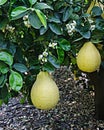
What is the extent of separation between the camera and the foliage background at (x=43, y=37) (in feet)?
3.67

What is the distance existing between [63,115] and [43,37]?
6.01 ft

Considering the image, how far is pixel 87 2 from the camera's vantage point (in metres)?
1.51

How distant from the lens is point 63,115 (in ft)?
9.72

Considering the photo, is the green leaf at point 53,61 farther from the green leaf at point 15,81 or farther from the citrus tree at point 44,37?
the green leaf at point 15,81

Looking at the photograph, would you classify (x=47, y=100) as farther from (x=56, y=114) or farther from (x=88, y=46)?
(x=56, y=114)

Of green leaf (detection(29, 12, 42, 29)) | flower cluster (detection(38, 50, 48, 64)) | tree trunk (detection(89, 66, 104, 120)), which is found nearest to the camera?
green leaf (detection(29, 12, 42, 29))

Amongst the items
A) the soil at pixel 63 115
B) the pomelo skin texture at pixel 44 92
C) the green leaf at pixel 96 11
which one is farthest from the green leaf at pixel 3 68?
the soil at pixel 63 115

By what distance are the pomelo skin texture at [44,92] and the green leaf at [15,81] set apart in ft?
0.38

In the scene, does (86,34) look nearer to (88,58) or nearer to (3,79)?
(88,58)

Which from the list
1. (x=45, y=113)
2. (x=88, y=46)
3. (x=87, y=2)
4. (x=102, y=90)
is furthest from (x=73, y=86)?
(x=88, y=46)

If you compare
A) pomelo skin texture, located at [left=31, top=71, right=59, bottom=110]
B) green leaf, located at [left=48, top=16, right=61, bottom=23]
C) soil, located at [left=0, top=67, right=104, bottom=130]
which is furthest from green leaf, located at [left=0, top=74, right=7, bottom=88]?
soil, located at [left=0, top=67, right=104, bottom=130]

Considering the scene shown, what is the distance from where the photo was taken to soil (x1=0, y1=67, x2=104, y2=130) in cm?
276

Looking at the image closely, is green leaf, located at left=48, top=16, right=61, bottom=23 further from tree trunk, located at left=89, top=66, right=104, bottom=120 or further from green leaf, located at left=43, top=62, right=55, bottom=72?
tree trunk, located at left=89, top=66, right=104, bottom=120

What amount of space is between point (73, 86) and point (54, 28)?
2500 mm
